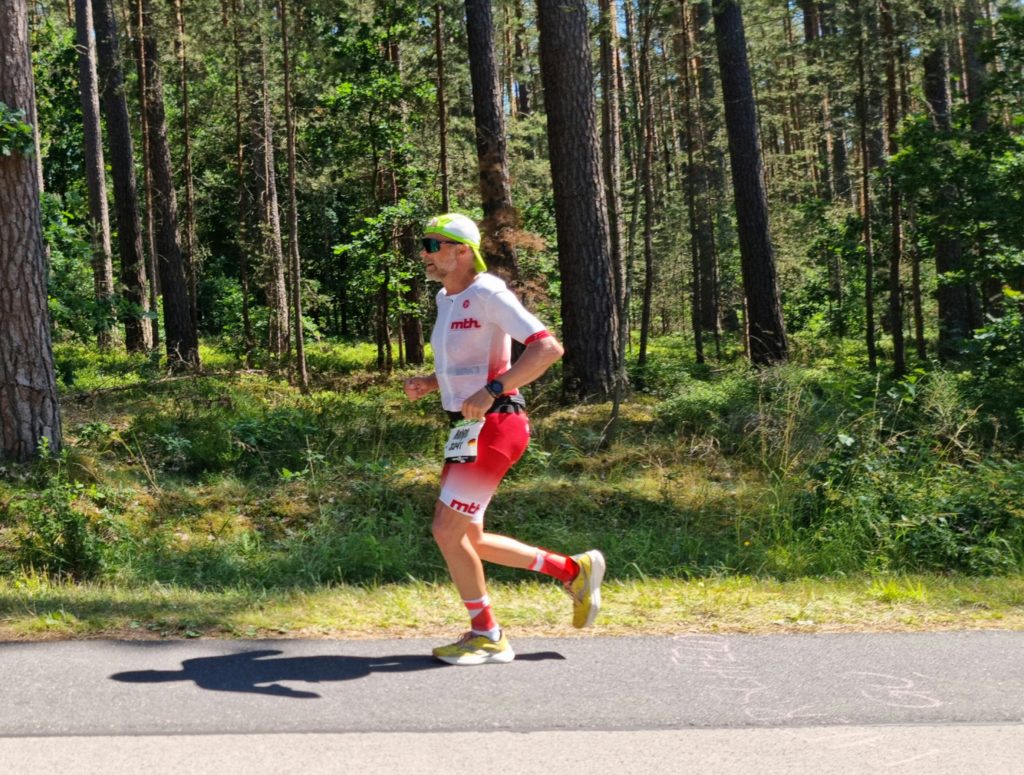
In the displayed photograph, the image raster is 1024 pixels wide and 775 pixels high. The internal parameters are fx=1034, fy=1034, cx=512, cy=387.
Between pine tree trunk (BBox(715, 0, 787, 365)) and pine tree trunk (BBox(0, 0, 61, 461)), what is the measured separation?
40.7 ft

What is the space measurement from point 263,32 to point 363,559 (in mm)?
16654

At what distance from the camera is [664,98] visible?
37.9 metres

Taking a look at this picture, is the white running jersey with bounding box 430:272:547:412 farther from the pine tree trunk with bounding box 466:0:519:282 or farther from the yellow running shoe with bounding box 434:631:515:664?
the pine tree trunk with bounding box 466:0:519:282

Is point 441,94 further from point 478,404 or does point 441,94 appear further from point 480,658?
point 480,658

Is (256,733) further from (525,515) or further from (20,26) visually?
(20,26)

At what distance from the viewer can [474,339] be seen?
16.5ft

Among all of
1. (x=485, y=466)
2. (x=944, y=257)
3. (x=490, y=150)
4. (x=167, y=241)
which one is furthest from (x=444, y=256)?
(x=944, y=257)

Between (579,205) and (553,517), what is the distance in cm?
608

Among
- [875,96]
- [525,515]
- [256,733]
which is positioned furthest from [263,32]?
[256,733]

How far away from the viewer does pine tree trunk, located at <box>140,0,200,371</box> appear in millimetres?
22188

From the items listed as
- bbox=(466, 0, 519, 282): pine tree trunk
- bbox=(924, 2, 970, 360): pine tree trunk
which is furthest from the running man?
bbox=(924, 2, 970, 360): pine tree trunk

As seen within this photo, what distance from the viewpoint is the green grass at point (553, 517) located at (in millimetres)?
6125

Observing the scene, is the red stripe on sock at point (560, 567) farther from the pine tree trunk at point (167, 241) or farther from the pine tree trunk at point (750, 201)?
the pine tree trunk at point (167, 241)

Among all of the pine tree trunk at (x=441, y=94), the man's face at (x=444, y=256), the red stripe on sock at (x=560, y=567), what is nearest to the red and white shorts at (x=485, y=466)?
the red stripe on sock at (x=560, y=567)
